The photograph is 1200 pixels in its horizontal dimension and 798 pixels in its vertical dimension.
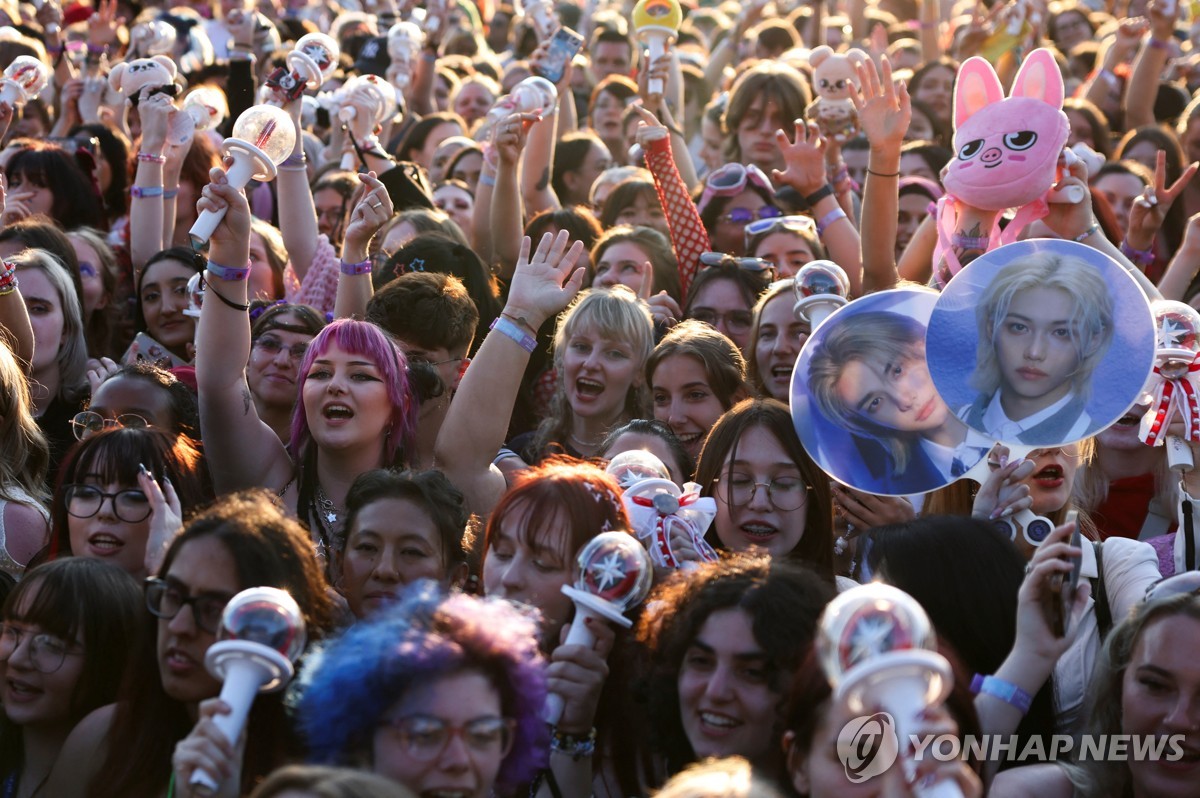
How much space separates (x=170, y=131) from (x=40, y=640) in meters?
3.27

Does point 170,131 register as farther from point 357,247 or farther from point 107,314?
point 357,247

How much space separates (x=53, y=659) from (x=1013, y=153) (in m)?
3.26

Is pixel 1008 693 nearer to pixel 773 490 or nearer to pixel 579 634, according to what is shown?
pixel 579 634

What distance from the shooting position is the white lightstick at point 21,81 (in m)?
6.34

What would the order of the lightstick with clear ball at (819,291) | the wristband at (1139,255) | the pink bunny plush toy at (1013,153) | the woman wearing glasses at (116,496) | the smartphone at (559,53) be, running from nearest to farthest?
1. the woman wearing glasses at (116,496)
2. the lightstick with clear ball at (819,291)
3. the pink bunny plush toy at (1013,153)
4. the wristband at (1139,255)
5. the smartphone at (559,53)

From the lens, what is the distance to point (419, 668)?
2.76 meters

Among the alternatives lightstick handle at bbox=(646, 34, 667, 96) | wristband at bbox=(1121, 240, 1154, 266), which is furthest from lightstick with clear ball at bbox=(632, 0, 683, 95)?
wristband at bbox=(1121, 240, 1154, 266)

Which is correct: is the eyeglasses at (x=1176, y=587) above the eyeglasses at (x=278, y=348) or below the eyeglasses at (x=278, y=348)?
below

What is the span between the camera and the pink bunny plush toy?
474 cm

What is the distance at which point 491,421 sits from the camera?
430cm

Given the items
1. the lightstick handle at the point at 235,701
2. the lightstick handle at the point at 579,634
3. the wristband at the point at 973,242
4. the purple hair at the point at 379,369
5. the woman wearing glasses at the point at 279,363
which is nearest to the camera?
the lightstick handle at the point at 235,701

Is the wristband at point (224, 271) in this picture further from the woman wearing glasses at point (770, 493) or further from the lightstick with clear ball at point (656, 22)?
the lightstick with clear ball at point (656, 22)

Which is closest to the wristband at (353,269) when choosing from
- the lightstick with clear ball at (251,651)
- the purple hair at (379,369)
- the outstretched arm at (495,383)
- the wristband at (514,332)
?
the purple hair at (379,369)

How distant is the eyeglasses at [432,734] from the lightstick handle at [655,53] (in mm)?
5160
